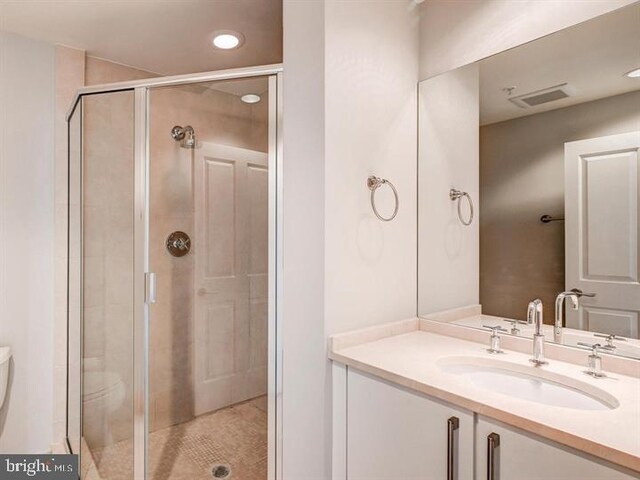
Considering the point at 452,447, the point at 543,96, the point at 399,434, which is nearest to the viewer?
→ the point at 452,447

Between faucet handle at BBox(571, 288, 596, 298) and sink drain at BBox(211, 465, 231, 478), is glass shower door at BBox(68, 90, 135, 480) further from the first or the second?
faucet handle at BBox(571, 288, 596, 298)

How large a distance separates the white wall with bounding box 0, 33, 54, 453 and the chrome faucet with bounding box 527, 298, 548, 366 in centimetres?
240

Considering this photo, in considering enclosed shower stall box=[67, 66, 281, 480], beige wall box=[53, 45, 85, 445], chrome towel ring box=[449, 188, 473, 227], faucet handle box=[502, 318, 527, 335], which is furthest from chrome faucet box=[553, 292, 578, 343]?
beige wall box=[53, 45, 85, 445]

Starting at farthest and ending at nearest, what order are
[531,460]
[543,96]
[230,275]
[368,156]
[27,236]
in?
[27,236]
[230,275]
[368,156]
[543,96]
[531,460]

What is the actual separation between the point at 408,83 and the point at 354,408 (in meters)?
1.34

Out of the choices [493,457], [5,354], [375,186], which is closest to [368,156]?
[375,186]

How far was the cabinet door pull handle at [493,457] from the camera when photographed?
93cm

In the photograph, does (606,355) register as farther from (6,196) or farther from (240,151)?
(6,196)

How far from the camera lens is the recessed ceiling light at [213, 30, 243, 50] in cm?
210

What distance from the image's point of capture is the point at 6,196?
2061 millimetres

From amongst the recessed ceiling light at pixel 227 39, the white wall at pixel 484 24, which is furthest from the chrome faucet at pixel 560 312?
the recessed ceiling light at pixel 227 39

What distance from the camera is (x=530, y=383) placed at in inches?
47.9

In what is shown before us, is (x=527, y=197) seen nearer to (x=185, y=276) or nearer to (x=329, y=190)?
(x=329, y=190)

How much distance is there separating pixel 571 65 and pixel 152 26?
1928mm
